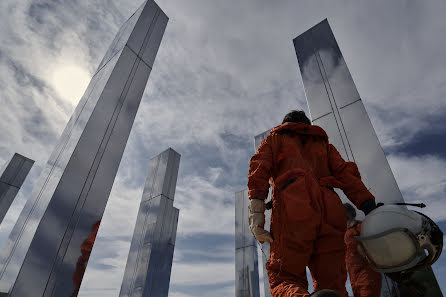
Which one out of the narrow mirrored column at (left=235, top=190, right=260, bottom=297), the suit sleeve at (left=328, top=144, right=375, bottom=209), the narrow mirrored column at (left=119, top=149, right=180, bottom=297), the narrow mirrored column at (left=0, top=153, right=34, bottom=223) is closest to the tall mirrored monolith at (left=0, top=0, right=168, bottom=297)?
the suit sleeve at (left=328, top=144, right=375, bottom=209)

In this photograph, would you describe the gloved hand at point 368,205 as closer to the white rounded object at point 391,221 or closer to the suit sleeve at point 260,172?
the white rounded object at point 391,221

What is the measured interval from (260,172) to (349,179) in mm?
720

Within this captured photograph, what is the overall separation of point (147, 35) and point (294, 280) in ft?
13.9

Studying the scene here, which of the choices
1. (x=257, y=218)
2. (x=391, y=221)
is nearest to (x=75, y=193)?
(x=257, y=218)

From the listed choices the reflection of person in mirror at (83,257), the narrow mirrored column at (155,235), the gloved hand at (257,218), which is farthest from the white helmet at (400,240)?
the narrow mirrored column at (155,235)

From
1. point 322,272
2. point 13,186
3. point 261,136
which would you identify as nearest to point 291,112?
point 322,272

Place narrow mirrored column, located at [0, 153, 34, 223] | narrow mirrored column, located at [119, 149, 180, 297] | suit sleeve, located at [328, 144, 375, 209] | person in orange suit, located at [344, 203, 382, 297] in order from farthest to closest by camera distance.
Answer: narrow mirrored column, located at [0, 153, 34, 223] < narrow mirrored column, located at [119, 149, 180, 297] < person in orange suit, located at [344, 203, 382, 297] < suit sleeve, located at [328, 144, 375, 209]

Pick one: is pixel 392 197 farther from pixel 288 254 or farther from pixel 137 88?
pixel 137 88

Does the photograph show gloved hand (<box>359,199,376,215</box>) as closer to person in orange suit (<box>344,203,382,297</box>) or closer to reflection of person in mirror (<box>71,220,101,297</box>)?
person in orange suit (<box>344,203,382,297</box>)

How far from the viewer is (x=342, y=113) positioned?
363cm

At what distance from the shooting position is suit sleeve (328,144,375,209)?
71.8 inches

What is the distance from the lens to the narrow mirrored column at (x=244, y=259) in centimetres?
1050

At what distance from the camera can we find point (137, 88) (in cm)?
374

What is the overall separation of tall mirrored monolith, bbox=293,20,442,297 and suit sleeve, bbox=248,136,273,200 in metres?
1.69
